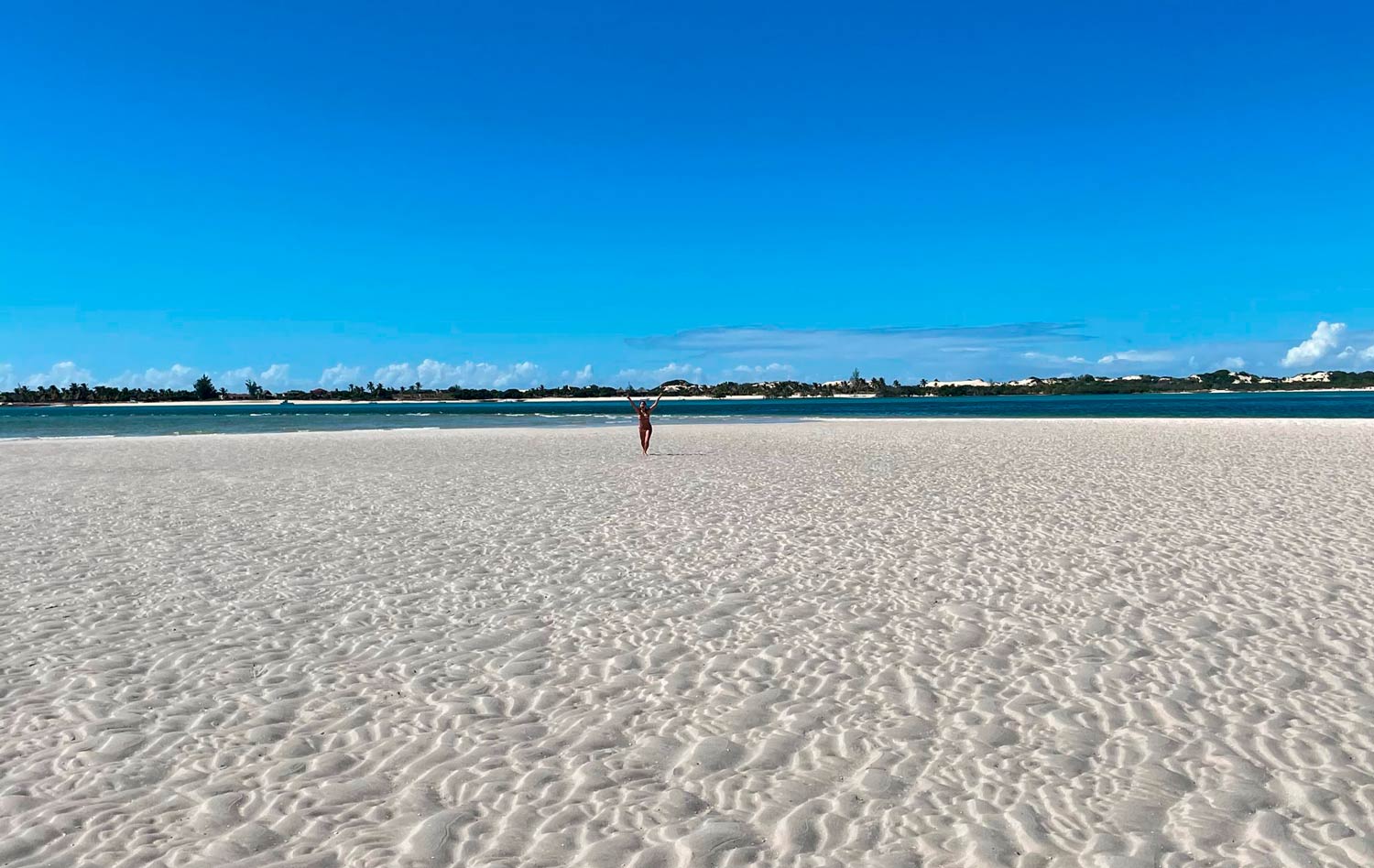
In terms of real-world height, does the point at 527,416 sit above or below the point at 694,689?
above

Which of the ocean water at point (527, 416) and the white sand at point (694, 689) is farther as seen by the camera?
the ocean water at point (527, 416)

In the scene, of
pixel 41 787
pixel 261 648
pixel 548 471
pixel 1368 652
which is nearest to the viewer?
pixel 41 787

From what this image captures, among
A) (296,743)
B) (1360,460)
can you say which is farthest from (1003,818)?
(1360,460)

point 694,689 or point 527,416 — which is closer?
point 694,689

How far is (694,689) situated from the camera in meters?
5.87

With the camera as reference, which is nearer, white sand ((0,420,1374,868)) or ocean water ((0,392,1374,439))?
white sand ((0,420,1374,868))

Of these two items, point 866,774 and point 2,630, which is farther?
point 2,630

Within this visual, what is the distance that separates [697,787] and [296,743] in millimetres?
2307

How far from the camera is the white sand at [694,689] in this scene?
13.3 ft

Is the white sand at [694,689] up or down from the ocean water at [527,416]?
down

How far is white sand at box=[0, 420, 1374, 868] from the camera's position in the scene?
4.04 metres

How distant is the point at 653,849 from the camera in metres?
3.90

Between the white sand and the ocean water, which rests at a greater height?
the ocean water

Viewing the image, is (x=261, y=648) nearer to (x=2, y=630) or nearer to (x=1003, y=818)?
(x=2, y=630)
